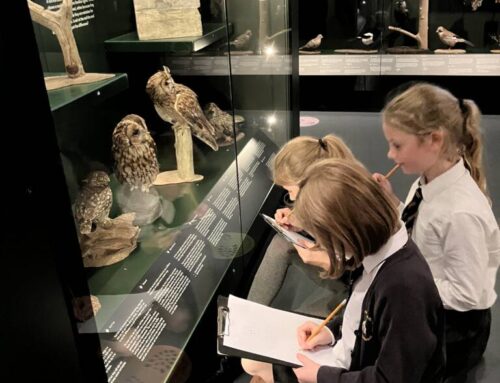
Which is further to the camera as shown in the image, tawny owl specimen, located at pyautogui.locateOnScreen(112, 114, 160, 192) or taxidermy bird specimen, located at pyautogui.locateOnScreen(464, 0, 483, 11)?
taxidermy bird specimen, located at pyautogui.locateOnScreen(464, 0, 483, 11)

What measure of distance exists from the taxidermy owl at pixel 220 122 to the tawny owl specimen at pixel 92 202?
2.89 feet

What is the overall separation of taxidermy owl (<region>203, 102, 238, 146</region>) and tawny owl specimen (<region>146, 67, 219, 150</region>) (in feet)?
0.67

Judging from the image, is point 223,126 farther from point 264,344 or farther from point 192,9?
point 264,344

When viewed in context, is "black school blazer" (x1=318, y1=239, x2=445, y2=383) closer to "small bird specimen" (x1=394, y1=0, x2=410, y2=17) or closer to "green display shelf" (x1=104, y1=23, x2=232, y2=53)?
"green display shelf" (x1=104, y1=23, x2=232, y2=53)

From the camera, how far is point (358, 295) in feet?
3.89

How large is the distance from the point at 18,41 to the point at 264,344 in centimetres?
94

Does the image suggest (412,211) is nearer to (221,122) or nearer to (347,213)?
(347,213)

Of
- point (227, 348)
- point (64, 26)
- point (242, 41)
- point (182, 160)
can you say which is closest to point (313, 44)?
point (242, 41)

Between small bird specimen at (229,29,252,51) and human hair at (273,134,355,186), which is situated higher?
small bird specimen at (229,29,252,51)

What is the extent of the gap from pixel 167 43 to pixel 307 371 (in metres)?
1.23

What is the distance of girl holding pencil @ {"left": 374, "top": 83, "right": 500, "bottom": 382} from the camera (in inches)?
57.2

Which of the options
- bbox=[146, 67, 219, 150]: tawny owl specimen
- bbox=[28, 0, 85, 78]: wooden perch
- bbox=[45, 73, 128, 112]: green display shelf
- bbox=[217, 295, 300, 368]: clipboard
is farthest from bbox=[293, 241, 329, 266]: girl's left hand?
bbox=[28, 0, 85, 78]: wooden perch

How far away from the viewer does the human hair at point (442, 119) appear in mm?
1539

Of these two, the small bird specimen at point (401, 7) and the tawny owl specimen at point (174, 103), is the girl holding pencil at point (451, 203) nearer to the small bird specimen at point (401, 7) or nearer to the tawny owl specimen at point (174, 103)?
the tawny owl specimen at point (174, 103)
